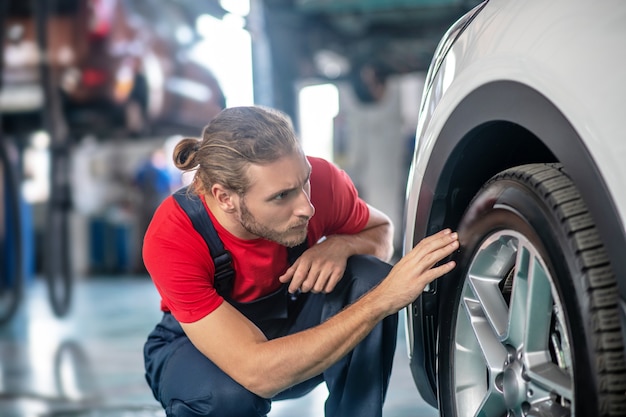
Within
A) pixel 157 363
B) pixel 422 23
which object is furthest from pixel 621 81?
pixel 422 23

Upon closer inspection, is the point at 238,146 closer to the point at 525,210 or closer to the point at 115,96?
the point at 525,210

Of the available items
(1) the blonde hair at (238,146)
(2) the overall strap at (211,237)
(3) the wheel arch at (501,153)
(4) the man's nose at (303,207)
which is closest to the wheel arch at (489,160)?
(3) the wheel arch at (501,153)

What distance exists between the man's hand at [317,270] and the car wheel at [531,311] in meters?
0.38

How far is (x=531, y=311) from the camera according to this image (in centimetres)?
126

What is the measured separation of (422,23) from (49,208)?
2909mm

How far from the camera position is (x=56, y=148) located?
4914 millimetres

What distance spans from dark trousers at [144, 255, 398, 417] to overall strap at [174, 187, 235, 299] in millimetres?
197

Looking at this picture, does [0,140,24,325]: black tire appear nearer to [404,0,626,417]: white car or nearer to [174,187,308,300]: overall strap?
[174,187,308,300]: overall strap

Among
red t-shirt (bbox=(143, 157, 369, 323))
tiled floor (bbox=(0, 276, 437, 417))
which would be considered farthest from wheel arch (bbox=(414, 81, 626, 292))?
tiled floor (bbox=(0, 276, 437, 417))

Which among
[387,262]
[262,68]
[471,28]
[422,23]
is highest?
[422,23]

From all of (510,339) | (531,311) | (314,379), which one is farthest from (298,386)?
(531,311)

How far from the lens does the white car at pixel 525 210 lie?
1.05 meters

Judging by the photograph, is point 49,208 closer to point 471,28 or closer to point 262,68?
point 262,68

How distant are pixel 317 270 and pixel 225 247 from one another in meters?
0.23
